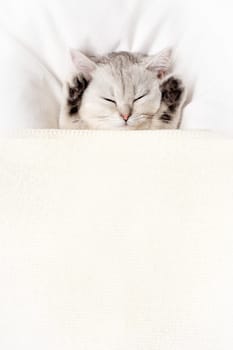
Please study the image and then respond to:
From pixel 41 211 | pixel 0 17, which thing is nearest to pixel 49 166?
pixel 41 211

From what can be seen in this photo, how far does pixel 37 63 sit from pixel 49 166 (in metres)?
0.32

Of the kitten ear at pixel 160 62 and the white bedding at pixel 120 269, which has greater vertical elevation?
the kitten ear at pixel 160 62

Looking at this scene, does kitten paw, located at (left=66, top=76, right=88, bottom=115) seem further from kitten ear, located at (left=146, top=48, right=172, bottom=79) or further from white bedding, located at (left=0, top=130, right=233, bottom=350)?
white bedding, located at (left=0, top=130, right=233, bottom=350)

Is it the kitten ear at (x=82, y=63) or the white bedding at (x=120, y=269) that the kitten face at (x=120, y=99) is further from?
the white bedding at (x=120, y=269)

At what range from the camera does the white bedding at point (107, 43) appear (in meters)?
0.90

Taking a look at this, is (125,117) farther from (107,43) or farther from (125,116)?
(107,43)

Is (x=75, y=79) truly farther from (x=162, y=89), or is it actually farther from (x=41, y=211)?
(x=41, y=211)

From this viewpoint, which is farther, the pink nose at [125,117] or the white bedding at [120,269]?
the pink nose at [125,117]

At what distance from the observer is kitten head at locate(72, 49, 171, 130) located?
90 cm

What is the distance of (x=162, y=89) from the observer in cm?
93

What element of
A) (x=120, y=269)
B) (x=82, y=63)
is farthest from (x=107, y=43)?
(x=120, y=269)

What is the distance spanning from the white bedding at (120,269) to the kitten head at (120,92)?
23 centimetres

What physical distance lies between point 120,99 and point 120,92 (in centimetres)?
1

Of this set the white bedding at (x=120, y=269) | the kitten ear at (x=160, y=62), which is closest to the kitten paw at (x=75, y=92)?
the kitten ear at (x=160, y=62)
